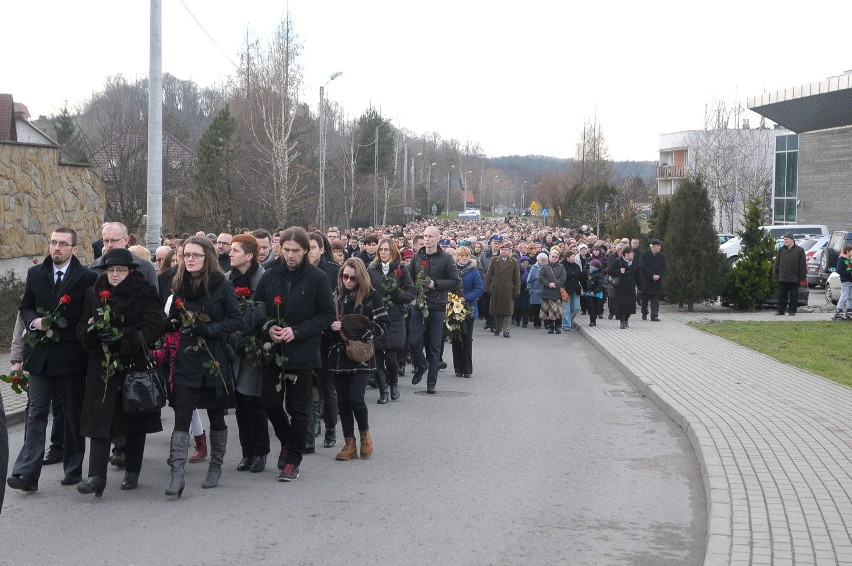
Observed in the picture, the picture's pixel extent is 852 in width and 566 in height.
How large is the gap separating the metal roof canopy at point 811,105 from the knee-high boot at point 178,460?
4563 cm

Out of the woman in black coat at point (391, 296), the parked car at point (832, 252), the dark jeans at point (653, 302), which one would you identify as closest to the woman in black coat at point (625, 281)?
the dark jeans at point (653, 302)

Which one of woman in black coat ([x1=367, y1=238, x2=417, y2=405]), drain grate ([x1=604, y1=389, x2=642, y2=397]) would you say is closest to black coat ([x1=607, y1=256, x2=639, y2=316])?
drain grate ([x1=604, y1=389, x2=642, y2=397])

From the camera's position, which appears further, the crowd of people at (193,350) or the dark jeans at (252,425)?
the dark jeans at (252,425)

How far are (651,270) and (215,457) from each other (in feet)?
58.3

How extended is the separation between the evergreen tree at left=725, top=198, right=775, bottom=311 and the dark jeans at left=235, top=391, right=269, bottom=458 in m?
20.2

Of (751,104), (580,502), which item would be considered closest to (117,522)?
(580,502)

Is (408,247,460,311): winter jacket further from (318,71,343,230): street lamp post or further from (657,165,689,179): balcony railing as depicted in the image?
(657,165,689,179): balcony railing

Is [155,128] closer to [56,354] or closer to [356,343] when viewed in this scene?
[356,343]

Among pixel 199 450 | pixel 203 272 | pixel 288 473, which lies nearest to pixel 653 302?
pixel 199 450

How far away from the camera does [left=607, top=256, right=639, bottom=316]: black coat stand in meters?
23.1

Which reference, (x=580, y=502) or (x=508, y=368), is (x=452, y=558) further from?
(x=508, y=368)

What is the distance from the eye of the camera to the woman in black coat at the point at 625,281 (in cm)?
2311

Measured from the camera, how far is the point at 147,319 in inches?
309

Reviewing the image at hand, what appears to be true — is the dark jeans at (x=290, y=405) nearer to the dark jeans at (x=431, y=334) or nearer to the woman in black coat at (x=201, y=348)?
the woman in black coat at (x=201, y=348)
